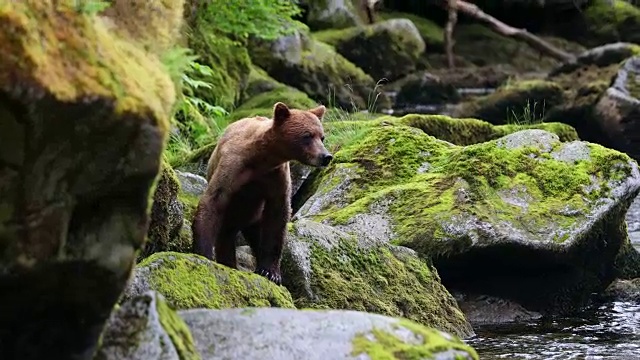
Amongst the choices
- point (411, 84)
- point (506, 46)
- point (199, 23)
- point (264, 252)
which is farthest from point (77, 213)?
point (506, 46)

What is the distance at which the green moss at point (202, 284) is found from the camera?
438 centimetres

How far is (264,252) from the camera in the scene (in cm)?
588

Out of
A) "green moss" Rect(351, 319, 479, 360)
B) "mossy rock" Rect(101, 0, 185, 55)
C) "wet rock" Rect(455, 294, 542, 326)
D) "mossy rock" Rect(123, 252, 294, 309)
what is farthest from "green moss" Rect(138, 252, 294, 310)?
"wet rock" Rect(455, 294, 542, 326)

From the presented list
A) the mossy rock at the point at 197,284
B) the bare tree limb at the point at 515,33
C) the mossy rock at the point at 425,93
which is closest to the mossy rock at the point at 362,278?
the mossy rock at the point at 197,284

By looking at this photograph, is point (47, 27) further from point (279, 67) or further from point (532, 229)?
point (279, 67)

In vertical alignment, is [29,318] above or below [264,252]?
above

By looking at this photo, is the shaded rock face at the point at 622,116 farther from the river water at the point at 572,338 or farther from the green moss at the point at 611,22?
the green moss at the point at 611,22

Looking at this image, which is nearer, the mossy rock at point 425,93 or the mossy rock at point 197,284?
the mossy rock at point 197,284

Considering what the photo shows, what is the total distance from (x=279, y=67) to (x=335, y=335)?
50.2 ft

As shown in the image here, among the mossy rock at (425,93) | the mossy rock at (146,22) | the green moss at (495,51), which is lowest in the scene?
the mossy rock at (425,93)

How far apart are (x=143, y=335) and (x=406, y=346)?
0.94 metres

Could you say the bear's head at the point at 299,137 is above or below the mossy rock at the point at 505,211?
above

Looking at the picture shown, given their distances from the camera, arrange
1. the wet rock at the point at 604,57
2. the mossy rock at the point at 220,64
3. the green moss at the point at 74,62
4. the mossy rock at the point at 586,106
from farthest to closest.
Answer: the wet rock at the point at 604,57 < the mossy rock at the point at 586,106 < the mossy rock at the point at 220,64 < the green moss at the point at 74,62

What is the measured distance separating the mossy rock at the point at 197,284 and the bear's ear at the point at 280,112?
160 centimetres
